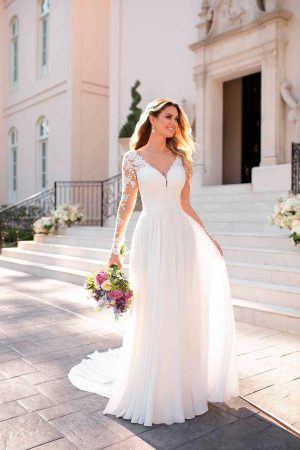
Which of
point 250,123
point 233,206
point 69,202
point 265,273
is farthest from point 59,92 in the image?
point 265,273

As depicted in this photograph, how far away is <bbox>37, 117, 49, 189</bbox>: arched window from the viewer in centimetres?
1790

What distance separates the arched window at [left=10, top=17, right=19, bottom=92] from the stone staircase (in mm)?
11626

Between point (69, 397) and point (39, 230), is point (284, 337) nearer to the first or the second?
point (69, 397)

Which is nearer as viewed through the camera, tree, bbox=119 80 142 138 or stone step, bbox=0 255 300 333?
stone step, bbox=0 255 300 333

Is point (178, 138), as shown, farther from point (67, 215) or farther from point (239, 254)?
point (67, 215)

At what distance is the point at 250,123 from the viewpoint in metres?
11.9

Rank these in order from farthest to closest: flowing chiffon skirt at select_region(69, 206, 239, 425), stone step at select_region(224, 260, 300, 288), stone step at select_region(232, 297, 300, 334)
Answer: stone step at select_region(224, 260, 300, 288), stone step at select_region(232, 297, 300, 334), flowing chiffon skirt at select_region(69, 206, 239, 425)

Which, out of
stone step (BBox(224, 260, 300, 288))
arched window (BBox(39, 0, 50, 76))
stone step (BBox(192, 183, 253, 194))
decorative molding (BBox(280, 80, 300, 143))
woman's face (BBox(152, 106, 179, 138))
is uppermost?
arched window (BBox(39, 0, 50, 76))

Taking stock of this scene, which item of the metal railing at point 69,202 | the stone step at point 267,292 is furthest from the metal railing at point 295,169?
the metal railing at point 69,202

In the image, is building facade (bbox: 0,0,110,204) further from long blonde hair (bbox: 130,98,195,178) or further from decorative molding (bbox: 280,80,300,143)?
long blonde hair (bbox: 130,98,195,178)

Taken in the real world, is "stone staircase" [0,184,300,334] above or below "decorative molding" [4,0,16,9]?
below

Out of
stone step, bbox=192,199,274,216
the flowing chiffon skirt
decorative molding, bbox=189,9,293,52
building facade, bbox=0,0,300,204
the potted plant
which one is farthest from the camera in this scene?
the potted plant

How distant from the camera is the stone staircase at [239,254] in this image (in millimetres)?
5164

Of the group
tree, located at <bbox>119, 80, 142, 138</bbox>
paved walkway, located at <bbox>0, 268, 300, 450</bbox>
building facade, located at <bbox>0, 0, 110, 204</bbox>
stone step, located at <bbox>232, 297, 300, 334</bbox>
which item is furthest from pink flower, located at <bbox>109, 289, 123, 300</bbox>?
building facade, located at <bbox>0, 0, 110, 204</bbox>
